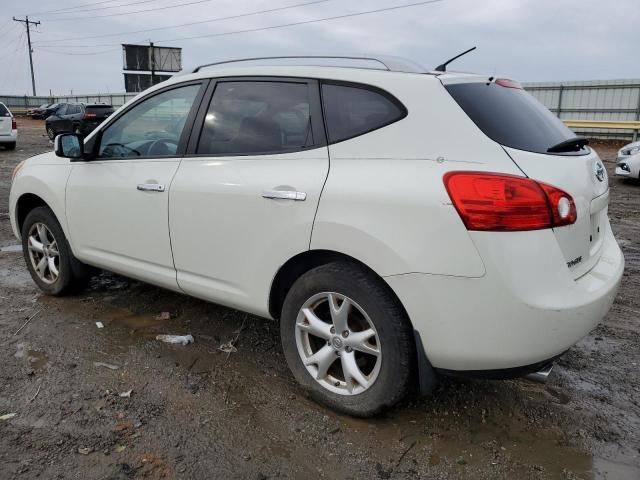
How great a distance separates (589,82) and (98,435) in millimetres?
23786

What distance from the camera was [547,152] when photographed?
101 inches

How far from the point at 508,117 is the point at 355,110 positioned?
0.73 metres

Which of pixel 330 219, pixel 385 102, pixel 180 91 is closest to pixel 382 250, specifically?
pixel 330 219

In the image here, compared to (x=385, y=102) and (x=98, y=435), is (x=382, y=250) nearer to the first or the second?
(x=385, y=102)

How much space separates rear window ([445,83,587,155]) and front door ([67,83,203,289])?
172 cm

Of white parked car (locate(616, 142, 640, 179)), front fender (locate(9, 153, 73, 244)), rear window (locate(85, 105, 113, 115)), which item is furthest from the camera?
rear window (locate(85, 105, 113, 115))

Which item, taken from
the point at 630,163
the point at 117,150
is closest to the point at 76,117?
the point at 630,163

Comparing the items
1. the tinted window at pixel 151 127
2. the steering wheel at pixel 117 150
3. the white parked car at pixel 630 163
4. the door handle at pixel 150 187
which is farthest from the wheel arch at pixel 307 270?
the white parked car at pixel 630 163

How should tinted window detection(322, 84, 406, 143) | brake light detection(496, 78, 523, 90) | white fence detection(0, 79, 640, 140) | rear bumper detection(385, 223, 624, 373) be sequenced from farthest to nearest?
white fence detection(0, 79, 640, 140)
brake light detection(496, 78, 523, 90)
tinted window detection(322, 84, 406, 143)
rear bumper detection(385, 223, 624, 373)

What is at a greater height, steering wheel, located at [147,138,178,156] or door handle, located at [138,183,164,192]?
steering wheel, located at [147,138,178,156]

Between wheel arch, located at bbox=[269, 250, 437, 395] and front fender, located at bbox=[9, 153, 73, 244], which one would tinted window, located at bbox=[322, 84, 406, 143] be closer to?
wheel arch, located at bbox=[269, 250, 437, 395]

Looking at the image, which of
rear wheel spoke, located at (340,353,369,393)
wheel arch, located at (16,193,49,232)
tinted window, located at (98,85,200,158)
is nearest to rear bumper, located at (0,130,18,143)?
wheel arch, located at (16,193,49,232)

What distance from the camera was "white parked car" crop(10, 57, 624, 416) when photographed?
231 cm

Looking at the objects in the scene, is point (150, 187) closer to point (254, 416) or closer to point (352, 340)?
point (254, 416)
